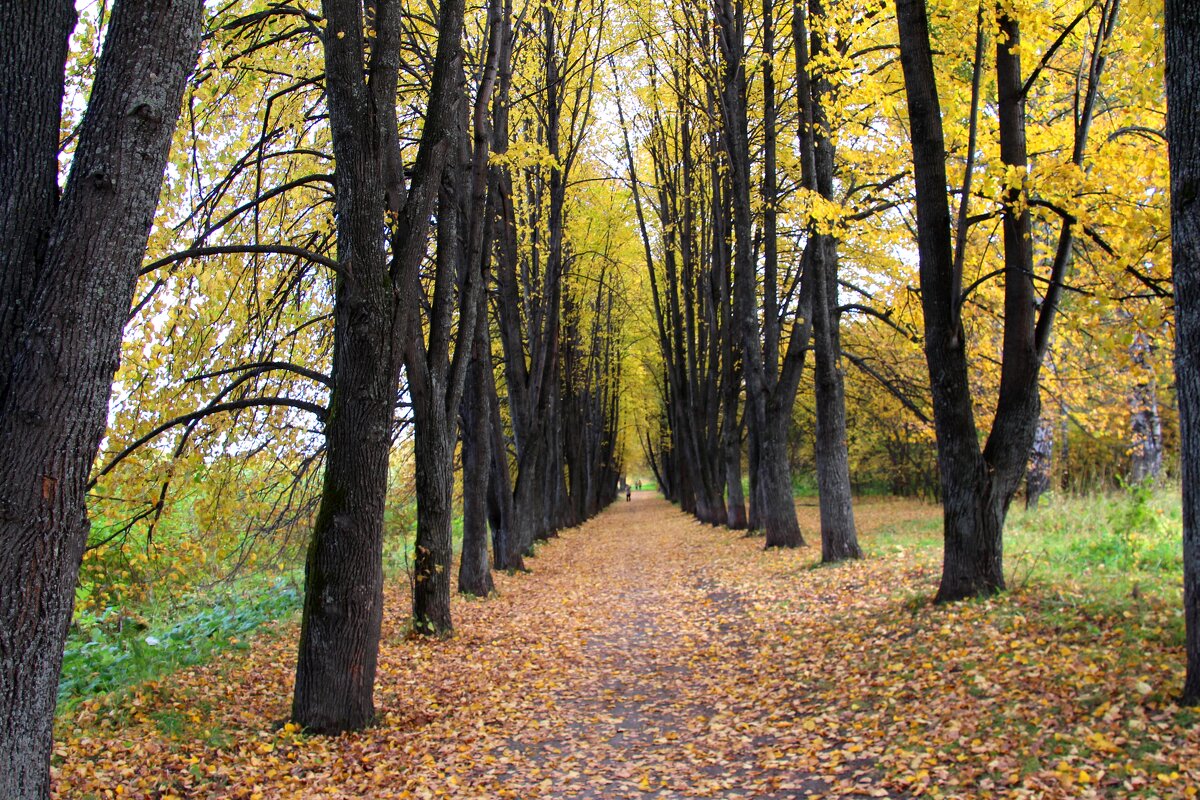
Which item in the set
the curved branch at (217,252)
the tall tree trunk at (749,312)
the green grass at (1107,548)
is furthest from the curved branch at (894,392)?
the curved branch at (217,252)

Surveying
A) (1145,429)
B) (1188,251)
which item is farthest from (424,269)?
(1145,429)

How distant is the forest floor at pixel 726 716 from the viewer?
425cm

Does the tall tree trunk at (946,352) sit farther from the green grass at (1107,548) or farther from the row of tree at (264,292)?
the row of tree at (264,292)

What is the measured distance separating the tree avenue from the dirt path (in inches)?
23.5

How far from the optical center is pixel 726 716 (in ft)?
19.5

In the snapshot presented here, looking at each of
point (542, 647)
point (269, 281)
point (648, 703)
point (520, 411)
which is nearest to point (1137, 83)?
point (648, 703)

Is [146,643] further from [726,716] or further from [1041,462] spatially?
[1041,462]

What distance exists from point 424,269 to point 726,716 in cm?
754

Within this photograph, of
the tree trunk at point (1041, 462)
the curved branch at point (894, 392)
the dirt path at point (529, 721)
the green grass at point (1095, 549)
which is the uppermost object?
the curved branch at point (894, 392)

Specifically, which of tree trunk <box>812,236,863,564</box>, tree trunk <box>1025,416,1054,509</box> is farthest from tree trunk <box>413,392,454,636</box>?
tree trunk <box>1025,416,1054,509</box>

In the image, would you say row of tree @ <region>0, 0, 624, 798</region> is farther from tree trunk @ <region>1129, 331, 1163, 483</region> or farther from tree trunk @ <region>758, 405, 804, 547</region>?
tree trunk @ <region>1129, 331, 1163, 483</region>

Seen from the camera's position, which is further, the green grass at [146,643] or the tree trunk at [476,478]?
the tree trunk at [476,478]

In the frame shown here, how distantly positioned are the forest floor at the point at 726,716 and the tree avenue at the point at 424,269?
1.68ft

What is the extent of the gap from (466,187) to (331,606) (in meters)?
6.09
